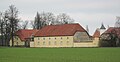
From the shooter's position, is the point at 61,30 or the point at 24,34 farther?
the point at 24,34

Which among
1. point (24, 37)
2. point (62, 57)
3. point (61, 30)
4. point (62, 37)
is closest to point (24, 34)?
point (24, 37)

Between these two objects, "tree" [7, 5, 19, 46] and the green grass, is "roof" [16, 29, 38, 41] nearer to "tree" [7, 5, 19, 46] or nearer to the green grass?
"tree" [7, 5, 19, 46]

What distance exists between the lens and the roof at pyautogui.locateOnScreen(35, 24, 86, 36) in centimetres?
10606

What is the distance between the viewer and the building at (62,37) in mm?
103588

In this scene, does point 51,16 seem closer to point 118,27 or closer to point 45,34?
point 45,34

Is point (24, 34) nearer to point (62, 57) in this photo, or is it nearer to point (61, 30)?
point (61, 30)

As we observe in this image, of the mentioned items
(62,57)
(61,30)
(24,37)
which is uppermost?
(61,30)

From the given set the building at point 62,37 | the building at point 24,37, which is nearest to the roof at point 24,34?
the building at point 24,37

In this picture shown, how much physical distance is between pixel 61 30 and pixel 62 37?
257 centimetres

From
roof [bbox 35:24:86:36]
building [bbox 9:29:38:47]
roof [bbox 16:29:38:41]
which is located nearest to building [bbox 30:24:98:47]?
roof [bbox 35:24:86:36]

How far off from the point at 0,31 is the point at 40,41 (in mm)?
14138

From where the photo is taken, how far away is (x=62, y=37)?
10712 cm

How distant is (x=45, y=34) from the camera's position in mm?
111250

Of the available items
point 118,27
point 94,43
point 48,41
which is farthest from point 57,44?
point 118,27
